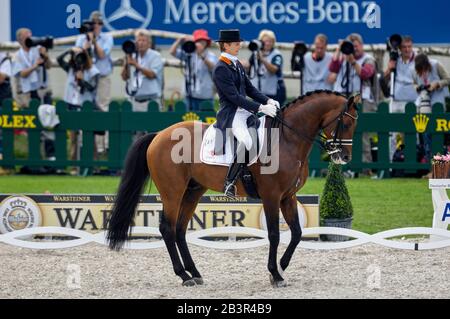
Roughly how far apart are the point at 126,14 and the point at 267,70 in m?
3.77

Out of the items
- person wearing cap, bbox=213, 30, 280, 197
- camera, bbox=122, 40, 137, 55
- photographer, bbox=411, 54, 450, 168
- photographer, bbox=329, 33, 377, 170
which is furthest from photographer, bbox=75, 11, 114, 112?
person wearing cap, bbox=213, 30, 280, 197

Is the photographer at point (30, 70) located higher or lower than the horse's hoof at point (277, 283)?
higher

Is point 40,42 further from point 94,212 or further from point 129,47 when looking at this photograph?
point 94,212

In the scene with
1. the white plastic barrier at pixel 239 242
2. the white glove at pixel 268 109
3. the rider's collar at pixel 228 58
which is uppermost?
the rider's collar at pixel 228 58

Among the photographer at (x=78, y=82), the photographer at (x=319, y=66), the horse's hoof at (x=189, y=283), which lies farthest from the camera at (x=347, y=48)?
the horse's hoof at (x=189, y=283)

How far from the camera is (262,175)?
9.10 meters

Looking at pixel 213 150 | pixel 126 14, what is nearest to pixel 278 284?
pixel 213 150

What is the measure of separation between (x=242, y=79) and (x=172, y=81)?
1247 cm

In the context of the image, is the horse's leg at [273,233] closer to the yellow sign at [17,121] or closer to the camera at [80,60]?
the yellow sign at [17,121]

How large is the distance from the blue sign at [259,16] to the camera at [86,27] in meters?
1.05

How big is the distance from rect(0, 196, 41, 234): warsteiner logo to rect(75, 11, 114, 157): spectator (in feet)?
16.3

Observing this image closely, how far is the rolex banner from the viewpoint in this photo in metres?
11.2

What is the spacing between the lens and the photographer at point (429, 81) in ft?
50.8
